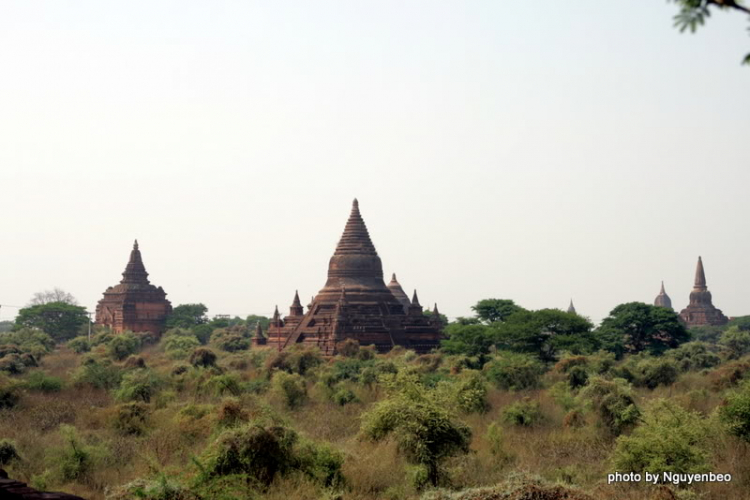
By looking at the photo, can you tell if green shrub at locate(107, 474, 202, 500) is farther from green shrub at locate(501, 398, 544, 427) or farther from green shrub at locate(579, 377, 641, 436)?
green shrub at locate(501, 398, 544, 427)

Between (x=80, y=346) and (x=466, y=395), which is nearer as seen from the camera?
(x=466, y=395)

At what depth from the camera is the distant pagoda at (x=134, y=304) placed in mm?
78750

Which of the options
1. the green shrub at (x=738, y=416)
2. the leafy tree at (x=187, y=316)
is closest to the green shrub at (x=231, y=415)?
the green shrub at (x=738, y=416)

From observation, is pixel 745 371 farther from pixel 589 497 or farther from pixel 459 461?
pixel 589 497

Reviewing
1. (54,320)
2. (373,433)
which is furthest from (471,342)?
(54,320)

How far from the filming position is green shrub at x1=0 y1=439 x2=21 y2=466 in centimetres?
1758

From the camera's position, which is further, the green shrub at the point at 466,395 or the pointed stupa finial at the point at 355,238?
the pointed stupa finial at the point at 355,238

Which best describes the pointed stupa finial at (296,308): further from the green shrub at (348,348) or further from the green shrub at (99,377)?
the green shrub at (99,377)

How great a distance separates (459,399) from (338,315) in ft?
116

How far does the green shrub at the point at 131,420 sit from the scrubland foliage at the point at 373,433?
0.18ft

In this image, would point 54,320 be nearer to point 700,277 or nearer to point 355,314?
point 355,314

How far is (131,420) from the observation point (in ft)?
74.3

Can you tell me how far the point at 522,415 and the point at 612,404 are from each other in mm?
2651

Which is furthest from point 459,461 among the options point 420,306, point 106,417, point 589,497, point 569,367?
point 420,306
